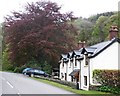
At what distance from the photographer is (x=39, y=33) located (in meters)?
58.4

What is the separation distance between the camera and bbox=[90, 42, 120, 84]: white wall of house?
35.6m

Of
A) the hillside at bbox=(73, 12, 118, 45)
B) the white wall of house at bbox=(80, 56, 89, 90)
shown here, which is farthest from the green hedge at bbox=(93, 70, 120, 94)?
the hillside at bbox=(73, 12, 118, 45)

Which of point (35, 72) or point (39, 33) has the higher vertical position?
point (39, 33)

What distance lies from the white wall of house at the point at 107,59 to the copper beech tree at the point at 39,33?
22648mm

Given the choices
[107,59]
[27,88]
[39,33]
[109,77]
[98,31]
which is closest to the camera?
[27,88]

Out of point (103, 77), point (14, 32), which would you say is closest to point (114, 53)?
point (103, 77)

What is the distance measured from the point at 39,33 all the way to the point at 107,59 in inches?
980

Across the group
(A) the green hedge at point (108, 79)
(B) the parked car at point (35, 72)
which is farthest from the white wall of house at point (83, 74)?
(B) the parked car at point (35, 72)

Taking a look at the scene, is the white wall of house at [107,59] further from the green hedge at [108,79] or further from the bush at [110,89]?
the bush at [110,89]

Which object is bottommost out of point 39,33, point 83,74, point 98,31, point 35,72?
point 83,74

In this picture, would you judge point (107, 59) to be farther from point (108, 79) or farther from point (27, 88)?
point (27, 88)

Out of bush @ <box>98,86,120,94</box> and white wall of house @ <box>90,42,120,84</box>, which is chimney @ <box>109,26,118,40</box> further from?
bush @ <box>98,86,120,94</box>

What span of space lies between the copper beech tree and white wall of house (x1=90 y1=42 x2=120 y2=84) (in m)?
22.6

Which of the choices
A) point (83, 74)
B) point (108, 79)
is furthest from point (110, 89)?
point (83, 74)
